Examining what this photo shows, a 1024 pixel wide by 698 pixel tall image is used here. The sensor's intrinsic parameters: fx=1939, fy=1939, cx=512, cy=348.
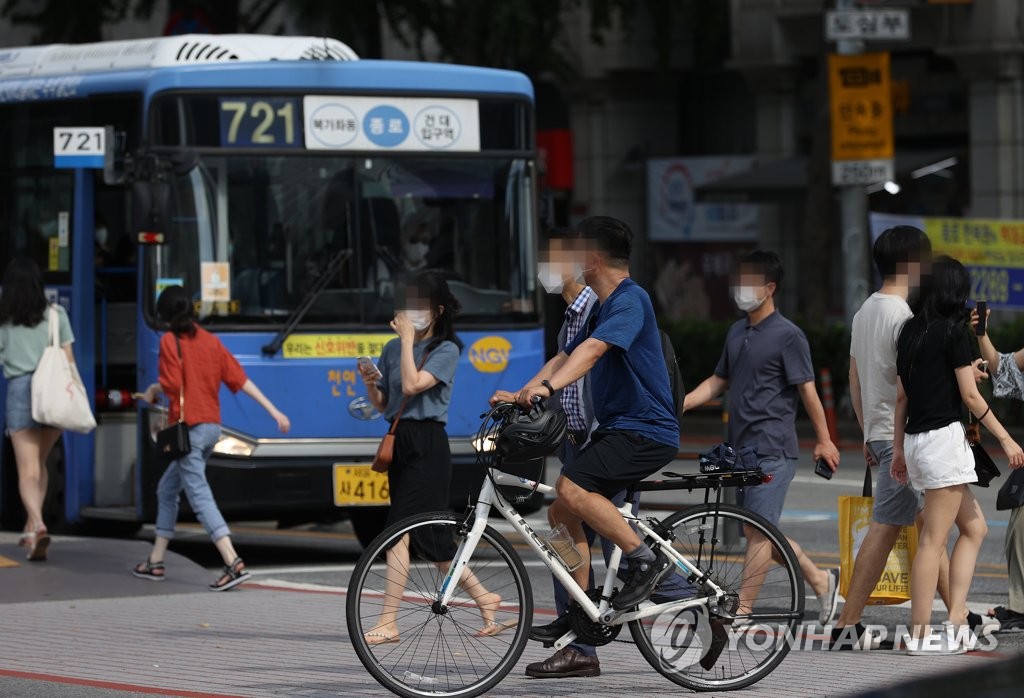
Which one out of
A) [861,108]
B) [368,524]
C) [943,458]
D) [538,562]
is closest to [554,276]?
[943,458]

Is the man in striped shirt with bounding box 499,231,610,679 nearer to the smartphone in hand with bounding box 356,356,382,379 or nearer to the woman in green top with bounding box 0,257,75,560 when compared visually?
the smartphone in hand with bounding box 356,356,382,379

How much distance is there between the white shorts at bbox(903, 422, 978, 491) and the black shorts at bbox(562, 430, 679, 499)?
1.21 m

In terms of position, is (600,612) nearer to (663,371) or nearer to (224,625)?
(663,371)

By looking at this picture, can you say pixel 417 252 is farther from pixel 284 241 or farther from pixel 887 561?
pixel 887 561

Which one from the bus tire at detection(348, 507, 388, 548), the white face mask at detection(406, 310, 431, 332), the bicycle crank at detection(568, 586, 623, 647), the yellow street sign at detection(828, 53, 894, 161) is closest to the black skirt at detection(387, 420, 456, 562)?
the white face mask at detection(406, 310, 431, 332)

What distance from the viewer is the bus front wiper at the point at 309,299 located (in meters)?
11.4

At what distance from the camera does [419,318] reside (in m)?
8.33

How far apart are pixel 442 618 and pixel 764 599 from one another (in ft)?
3.92

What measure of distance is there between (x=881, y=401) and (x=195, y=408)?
3.99m

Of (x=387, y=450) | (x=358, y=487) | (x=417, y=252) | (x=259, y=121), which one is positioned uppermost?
(x=259, y=121)

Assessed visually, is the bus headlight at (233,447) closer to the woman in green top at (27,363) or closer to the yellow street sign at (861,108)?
the woman in green top at (27,363)

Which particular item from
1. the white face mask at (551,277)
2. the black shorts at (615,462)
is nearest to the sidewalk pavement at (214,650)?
the black shorts at (615,462)

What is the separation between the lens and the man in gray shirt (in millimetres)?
8695

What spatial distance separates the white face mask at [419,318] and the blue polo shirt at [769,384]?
143cm
